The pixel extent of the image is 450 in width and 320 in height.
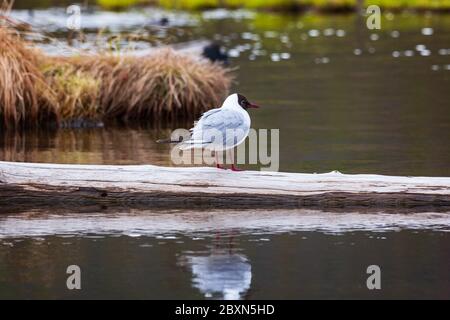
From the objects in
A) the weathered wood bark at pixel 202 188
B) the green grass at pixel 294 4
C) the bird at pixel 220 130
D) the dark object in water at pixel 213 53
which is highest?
the green grass at pixel 294 4

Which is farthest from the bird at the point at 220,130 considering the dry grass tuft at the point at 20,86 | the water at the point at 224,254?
the dry grass tuft at the point at 20,86

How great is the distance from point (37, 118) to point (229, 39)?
56.0 ft

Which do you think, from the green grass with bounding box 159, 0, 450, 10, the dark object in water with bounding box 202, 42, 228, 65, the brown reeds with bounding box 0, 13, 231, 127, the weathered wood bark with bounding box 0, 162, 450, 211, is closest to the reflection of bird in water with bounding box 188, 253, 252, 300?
the weathered wood bark with bounding box 0, 162, 450, 211

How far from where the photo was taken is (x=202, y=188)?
12062 mm

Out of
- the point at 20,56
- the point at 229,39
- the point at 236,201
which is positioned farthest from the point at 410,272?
the point at 229,39

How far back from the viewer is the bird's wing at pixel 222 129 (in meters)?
11.6

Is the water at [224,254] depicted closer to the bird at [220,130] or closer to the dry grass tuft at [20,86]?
the bird at [220,130]

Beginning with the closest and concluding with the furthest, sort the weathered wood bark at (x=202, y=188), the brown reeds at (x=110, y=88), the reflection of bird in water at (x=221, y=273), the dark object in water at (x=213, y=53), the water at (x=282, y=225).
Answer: the reflection of bird in water at (x=221, y=273) < the water at (x=282, y=225) < the weathered wood bark at (x=202, y=188) < the brown reeds at (x=110, y=88) < the dark object in water at (x=213, y=53)

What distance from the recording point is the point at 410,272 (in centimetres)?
971

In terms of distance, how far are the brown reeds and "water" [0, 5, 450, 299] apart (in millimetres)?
500

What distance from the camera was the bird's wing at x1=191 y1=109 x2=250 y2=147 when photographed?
11.6 metres

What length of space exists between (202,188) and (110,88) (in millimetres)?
7135

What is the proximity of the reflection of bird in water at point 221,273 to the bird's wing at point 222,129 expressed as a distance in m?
1.27

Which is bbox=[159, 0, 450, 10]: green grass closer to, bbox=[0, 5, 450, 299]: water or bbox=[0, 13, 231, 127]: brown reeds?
bbox=[0, 5, 450, 299]: water
